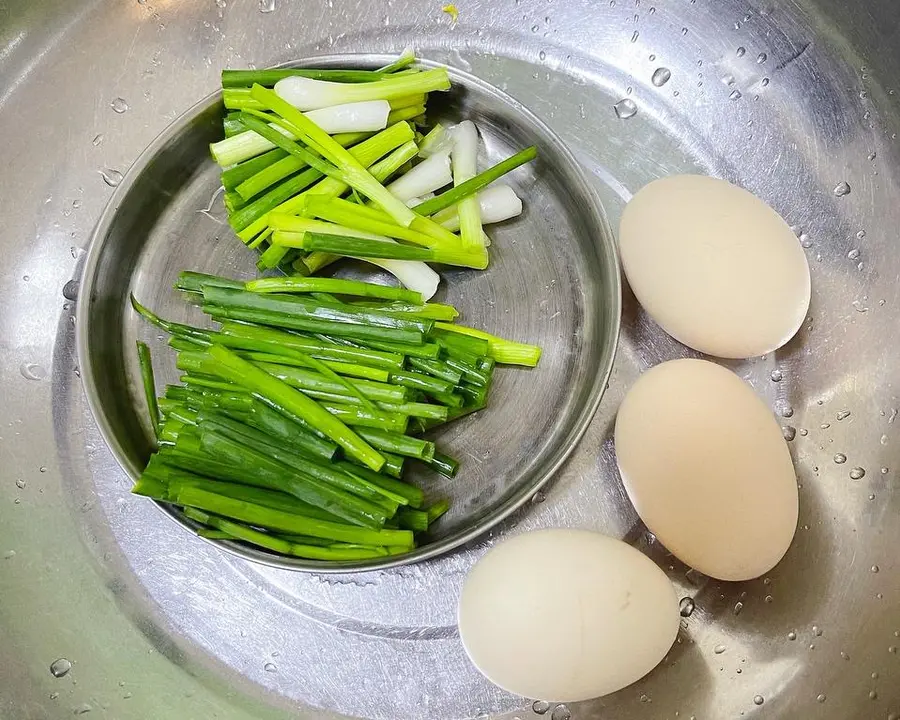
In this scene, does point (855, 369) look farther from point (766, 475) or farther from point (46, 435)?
point (46, 435)

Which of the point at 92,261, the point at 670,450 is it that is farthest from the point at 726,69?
the point at 92,261

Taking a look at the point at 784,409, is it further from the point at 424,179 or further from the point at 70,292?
the point at 70,292

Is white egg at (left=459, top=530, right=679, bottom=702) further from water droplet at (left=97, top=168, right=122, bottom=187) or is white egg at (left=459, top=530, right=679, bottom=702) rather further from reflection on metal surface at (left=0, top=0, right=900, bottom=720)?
water droplet at (left=97, top=168, right=122, bottom=187)

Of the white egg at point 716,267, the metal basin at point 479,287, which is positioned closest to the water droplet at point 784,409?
the white egg at point 716,267

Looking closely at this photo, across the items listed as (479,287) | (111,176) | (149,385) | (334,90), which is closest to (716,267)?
(479,287)

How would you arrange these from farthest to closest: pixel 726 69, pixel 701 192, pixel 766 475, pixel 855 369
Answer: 1. pixel 726 69
2. pixel 855 369
3. pixel 701 192
4. pixel 766 475

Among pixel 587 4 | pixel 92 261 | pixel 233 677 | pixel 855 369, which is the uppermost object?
pixel 587 4
